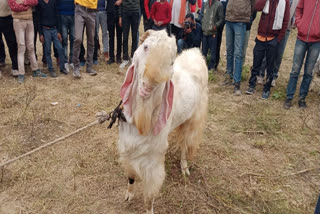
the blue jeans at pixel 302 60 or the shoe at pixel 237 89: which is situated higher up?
the blue jeans at pixel 302 60

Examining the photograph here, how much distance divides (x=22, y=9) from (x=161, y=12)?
3.35 meters

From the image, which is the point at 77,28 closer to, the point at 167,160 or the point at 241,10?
the point at 241,10

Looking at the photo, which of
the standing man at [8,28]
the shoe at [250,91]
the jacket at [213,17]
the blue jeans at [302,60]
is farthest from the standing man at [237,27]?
the standing man at [8,28]

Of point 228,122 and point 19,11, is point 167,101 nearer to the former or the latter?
→ point 228,122

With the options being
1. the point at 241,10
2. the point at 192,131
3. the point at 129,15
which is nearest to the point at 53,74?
the point at 129,15

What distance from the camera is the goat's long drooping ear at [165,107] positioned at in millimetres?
2469

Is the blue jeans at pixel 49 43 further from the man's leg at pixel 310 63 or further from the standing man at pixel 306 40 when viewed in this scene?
the man's leg at pixel 310 63

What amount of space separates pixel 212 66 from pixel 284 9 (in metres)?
2.53

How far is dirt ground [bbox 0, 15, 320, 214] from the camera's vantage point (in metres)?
3.42

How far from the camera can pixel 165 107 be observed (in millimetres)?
2508

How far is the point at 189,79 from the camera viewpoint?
3.52m

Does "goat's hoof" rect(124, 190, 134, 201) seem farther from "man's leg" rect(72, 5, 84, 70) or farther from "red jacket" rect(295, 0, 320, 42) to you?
"red jacket" rect(295, 0, 320, 42)

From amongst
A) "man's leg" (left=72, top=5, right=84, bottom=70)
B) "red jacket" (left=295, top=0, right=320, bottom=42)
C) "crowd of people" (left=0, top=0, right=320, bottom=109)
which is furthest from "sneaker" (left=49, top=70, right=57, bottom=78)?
"red jacket" (left=295, top=0, right=320, bottom=42)

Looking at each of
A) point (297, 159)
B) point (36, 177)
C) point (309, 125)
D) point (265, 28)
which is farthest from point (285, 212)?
point (265, 28)
